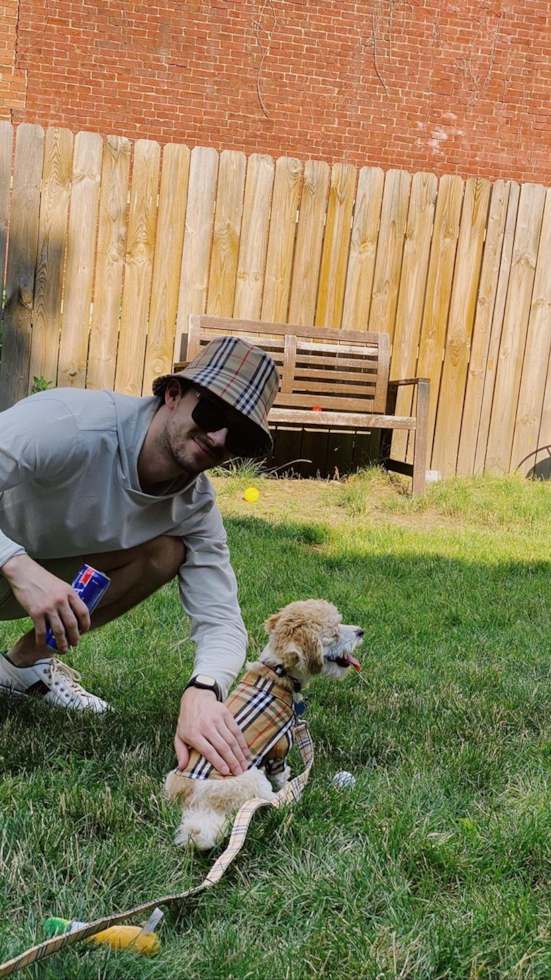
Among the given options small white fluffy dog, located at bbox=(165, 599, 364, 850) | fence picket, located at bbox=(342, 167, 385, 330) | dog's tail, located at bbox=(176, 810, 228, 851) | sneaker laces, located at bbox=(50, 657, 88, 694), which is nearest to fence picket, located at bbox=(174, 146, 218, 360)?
fence picket, located at bbox=(342, 167, 385, 330)

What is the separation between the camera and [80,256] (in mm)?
7316

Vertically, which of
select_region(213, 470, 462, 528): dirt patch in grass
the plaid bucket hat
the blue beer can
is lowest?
select_region(213, 470, 462, 528): dirt patch in grass

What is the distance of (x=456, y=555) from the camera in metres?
5.87

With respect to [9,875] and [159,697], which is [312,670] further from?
[9,875]

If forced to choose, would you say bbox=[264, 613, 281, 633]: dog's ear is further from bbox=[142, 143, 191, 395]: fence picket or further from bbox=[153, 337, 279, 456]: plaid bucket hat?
bbox=[142, 143, 191, 395]: fence picket

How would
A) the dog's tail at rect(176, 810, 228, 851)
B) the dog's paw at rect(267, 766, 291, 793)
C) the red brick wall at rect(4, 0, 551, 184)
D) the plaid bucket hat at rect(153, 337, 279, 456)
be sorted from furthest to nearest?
the red brick wall at rect(4, 0, 551, 184), the dog's paw at rect(267, 766, 291, 793), the plaid bucket hat at rect(153, 337, 279, 456), the dog's tail at rect(176, 810, 228, 851)

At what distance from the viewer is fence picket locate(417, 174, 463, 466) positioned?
8.13 metres

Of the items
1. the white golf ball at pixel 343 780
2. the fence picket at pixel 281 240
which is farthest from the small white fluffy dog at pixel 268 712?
the fence picket at pixel 281 240

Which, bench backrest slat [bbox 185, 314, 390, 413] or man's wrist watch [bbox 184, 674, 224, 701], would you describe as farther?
bench backrest slat [bbox 185, 314, 390, 413]

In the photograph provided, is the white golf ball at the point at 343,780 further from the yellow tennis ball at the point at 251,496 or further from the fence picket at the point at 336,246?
the fence picket at the point at 336,246

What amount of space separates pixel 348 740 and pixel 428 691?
1.98ft

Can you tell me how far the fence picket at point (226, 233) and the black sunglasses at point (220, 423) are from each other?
203 inches

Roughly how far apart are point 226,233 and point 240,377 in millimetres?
5270

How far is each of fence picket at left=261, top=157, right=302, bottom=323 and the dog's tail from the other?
5.94 meters
